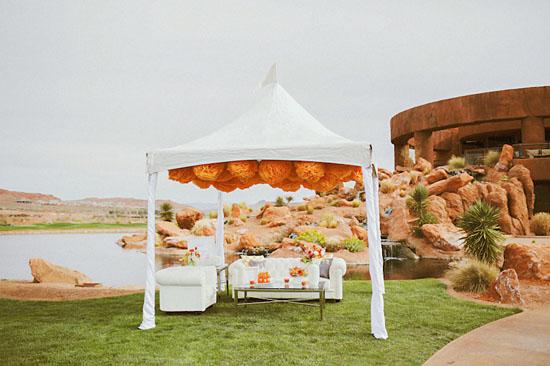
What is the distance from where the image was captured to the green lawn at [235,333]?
508cm

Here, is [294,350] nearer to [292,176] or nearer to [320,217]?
[292,176]

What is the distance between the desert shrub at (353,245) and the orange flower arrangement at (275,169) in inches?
403

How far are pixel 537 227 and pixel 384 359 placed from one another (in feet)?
57.5

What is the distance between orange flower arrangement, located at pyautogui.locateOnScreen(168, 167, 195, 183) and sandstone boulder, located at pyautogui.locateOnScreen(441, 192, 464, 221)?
48.6ft

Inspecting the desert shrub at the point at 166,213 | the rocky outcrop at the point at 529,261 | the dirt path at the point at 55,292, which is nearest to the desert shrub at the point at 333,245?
the rocky outcrop at the point at 529,261

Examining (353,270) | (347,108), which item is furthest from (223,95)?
(353,270)

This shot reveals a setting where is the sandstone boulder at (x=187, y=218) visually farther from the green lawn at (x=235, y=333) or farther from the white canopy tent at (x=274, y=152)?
the white canopy tent at (x=274, y=152)

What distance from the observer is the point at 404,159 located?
1220 inches

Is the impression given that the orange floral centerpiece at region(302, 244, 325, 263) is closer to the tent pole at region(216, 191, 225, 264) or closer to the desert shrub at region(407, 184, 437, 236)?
the tent pole at region(216, 191, 225, 264)

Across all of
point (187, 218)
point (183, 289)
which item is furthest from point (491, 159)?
point (183, 289)

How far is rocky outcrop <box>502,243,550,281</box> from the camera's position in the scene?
9945 mm

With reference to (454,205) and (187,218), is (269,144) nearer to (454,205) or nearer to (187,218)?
(454,205)

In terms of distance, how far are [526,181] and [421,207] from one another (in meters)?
5.46

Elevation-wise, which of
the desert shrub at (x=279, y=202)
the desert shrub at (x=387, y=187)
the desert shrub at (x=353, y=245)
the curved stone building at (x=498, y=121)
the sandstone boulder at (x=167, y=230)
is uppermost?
the curved stone building at (x=498, y=121)
